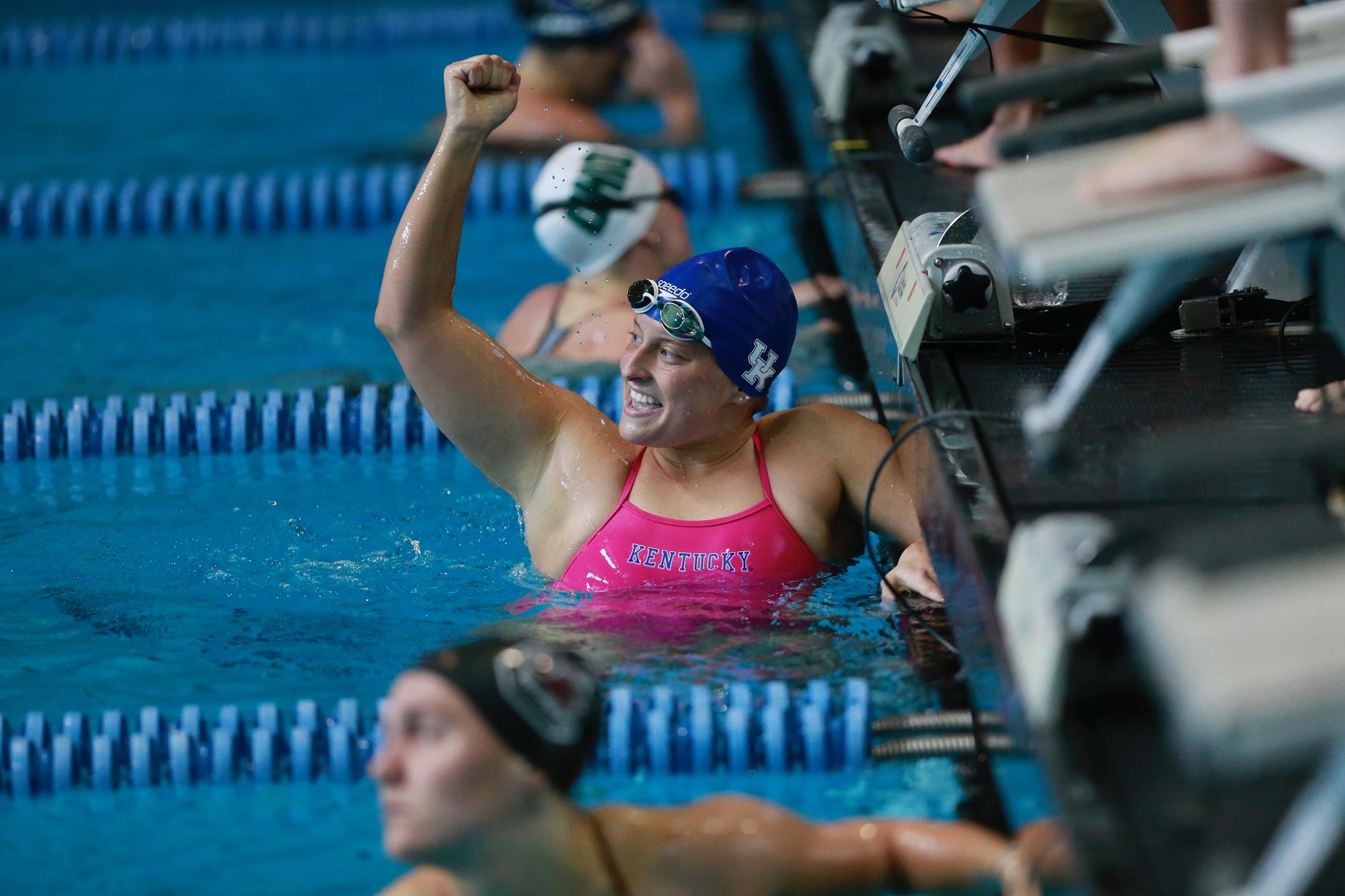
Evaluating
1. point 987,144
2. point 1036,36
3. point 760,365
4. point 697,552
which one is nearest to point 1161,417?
point 760,365

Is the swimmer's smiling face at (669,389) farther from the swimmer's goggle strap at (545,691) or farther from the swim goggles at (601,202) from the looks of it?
the swim goggles at (601,202)

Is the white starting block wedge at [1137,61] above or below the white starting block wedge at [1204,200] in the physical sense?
above

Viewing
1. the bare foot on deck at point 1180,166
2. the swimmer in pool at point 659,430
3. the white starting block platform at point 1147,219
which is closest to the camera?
the white starting block platform at point 1147,219

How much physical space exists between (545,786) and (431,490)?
2.29 metres

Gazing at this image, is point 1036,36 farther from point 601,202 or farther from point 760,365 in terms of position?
point 601,202

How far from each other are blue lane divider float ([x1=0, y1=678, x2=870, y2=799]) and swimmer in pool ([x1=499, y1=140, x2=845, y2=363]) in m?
1.86

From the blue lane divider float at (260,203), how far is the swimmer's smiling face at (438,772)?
448 cm

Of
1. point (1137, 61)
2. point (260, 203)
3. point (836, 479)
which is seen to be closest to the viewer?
point (1137, 61)

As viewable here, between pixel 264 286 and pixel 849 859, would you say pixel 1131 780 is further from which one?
pixel 264 286

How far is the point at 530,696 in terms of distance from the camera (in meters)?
1.98

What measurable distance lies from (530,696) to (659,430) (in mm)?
1279

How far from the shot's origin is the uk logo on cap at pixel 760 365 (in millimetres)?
3234

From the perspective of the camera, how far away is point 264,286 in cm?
585

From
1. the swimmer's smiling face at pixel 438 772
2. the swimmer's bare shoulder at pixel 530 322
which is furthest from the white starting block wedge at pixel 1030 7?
the swimmer's smiling face at pixel 438 772
